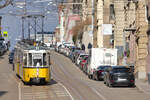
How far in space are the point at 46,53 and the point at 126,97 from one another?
32.2 feet

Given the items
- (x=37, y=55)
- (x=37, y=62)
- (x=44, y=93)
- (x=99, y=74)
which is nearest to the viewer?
(x=44, y=93)

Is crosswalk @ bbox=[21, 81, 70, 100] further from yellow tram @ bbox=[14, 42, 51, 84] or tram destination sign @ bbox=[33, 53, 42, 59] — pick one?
tram destination sign @ bbox=[33, 53, 42, 59]

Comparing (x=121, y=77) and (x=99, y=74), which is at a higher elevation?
(x=121, y=77)

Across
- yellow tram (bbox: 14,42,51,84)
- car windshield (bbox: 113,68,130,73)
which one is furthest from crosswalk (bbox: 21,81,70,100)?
car windshield (bbox: 113,68,130,73)

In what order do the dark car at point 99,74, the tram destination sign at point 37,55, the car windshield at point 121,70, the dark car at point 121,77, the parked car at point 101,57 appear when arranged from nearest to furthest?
the dark car at point 121,77, the car windshield at point 121,70, the tram destination sign at point 37,55, the dark car at point 99,74, the parked car at point 101,57

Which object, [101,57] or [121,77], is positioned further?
[101,57]

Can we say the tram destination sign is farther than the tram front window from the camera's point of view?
Yes

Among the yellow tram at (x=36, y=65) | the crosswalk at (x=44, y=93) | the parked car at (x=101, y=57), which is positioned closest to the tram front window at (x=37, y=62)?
the yellow tram at (x=36, y=65)

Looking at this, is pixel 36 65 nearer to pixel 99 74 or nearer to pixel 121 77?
pixel 121 77

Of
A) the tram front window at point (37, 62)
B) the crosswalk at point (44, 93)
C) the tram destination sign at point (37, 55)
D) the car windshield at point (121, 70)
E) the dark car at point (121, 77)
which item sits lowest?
the crosswalk at point (44, 93)

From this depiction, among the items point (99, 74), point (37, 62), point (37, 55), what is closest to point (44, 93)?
point (37, 62)

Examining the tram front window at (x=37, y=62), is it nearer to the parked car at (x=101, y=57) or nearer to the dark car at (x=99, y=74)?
the dark car at (x=99, y=74)

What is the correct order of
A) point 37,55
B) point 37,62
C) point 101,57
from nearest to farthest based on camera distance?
point 37,62 < point 37,55 < point 101,57

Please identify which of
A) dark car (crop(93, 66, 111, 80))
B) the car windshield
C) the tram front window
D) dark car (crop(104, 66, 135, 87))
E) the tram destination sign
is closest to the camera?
dark car (crop(104, 66, 135, 87))
